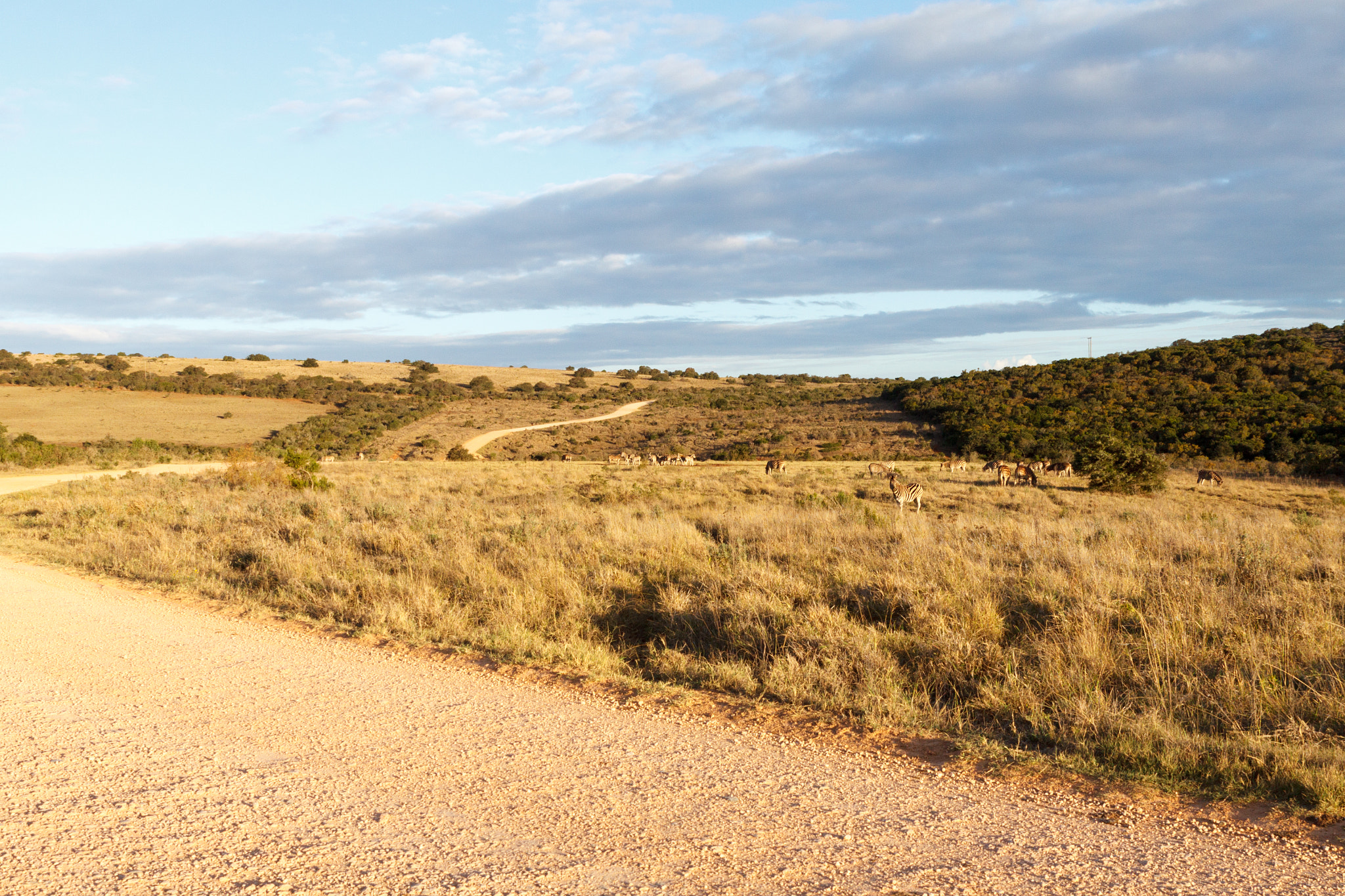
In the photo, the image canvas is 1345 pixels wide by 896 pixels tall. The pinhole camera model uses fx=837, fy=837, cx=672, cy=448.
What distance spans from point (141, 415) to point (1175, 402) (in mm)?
68358

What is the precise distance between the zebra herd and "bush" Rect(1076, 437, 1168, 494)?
17.2 metres

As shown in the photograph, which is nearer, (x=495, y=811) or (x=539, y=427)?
(x=495, y=811)

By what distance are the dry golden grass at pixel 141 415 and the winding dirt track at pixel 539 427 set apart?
49.3 feet

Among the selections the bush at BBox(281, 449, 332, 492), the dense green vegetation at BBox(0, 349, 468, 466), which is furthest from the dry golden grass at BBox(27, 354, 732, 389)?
the bush at BBox(281, 449, 332, 492)

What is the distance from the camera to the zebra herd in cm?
3944

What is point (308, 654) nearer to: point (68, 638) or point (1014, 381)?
point (68, 638)

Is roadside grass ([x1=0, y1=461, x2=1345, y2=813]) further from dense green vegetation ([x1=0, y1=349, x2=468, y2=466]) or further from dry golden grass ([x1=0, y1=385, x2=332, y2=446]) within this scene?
dry golden grass ([x1=0, y1=385, x2=332, y2=446])

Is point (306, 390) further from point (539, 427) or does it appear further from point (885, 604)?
point (885, 604)

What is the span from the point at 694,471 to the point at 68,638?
87.2 ft

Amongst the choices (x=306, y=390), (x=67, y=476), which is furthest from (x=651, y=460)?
(x=306, y=390)

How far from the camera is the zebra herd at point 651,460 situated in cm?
3944

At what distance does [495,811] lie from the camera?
170 inches

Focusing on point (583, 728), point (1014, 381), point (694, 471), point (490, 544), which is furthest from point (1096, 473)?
point (1014, 381)

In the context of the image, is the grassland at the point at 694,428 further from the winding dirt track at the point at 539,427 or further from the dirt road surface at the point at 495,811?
the dirt road surface at the point at 495,811
